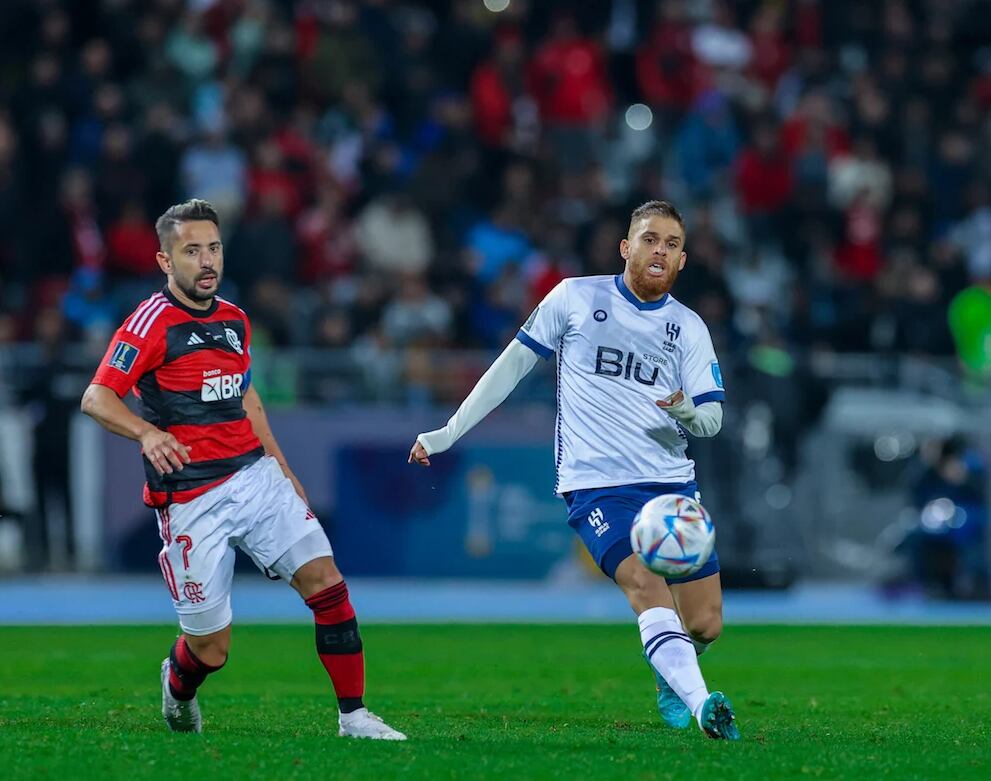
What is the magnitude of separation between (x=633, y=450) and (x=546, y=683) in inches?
117

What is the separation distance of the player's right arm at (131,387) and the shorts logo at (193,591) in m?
0.52

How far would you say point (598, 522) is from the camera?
28.0ft

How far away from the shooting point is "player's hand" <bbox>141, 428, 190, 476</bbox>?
7.77m

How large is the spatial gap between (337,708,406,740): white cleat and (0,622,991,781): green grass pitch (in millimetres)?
140

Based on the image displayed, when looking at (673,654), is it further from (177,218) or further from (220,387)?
(177,218)

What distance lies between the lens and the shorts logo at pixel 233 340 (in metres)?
8.34

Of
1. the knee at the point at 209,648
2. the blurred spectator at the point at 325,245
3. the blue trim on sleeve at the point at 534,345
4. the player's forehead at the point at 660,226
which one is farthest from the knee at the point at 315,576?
the blurred spectator at the point at 325,245

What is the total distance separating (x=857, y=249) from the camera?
21734 millimetres

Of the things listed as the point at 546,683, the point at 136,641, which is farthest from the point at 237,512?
the point at 136,641

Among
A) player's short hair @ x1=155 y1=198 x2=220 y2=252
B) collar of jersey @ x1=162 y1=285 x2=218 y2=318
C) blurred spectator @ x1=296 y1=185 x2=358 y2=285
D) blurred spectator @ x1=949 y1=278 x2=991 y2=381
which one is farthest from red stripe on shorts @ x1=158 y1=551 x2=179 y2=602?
blurred spectator @ x1=949 y1=278 x2=991 y2=381

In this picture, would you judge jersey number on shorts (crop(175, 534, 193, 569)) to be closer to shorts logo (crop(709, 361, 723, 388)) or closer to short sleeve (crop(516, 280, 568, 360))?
short sleeve (crop(516, 280, 568, 360))

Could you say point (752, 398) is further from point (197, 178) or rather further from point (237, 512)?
point (237, 512)

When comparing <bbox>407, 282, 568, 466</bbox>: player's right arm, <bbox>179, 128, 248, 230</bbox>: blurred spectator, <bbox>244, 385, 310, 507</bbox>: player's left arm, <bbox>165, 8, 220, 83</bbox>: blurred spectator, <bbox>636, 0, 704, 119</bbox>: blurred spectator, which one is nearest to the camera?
<bbox>244, 385, 310, 507</bbox>: player's left arm

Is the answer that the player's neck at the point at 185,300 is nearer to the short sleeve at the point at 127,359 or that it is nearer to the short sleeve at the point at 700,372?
the short sleeve at the point at 127,359
